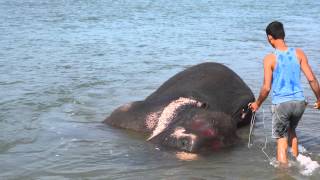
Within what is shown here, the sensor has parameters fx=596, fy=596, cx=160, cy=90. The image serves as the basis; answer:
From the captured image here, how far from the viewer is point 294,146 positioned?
6863mm

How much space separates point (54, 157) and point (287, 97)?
2.89 meters

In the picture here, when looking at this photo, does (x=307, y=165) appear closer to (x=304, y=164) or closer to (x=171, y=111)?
(x=304, y=164)

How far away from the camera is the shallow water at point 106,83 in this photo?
6.90 m

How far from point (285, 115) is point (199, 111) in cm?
159

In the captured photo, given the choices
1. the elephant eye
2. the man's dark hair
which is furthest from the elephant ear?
the man's dark hair

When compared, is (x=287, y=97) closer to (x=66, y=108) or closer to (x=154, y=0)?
(x=66, y=108)

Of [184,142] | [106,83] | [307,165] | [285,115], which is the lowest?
[307,165]

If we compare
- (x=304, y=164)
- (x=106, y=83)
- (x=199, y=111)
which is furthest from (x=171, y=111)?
(x=106, y=83)

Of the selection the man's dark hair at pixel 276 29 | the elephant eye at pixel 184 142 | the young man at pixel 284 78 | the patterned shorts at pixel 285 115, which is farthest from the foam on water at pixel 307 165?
the man's dark hair at pixel 276 29

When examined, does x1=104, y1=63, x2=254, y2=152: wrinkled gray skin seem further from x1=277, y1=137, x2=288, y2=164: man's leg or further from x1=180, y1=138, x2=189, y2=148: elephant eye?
x1=277, y1=137, x2=288, y2=164: man's leg

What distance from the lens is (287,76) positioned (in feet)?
20.7

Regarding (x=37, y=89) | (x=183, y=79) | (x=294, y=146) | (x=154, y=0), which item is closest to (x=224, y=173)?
(x=294, y=146)

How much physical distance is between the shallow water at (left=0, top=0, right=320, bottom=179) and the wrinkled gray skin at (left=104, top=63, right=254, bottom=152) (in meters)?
0.19

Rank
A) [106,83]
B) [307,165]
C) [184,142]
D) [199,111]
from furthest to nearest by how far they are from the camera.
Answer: [106,83] → [199,111] → [184,142] → [307,165]
